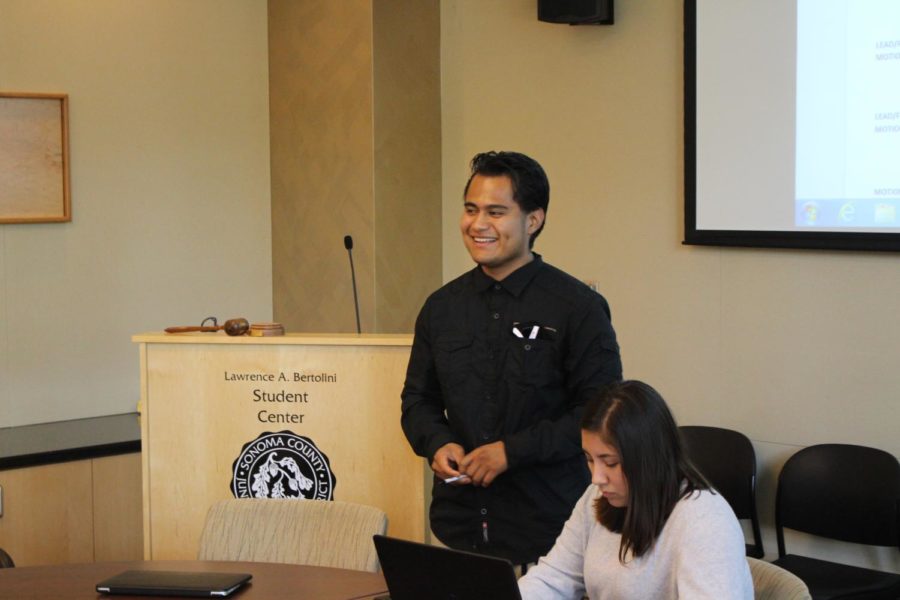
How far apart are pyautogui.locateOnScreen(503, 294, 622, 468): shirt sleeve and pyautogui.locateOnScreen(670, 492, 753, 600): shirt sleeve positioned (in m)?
0.63

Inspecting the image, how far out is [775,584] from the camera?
2.17 metres

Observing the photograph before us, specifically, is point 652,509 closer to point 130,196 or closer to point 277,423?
point 277,423

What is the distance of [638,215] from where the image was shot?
4.70 m

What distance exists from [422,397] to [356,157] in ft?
8.02

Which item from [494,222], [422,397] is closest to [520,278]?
[494,222]

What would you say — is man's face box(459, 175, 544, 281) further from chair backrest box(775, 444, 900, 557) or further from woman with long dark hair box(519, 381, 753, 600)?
chair backrest box(775, 444, 900, 557)

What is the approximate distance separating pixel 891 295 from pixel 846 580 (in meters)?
0.98

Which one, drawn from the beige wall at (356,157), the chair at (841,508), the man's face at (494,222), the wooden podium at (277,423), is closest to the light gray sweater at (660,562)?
the man's face at (494,222)

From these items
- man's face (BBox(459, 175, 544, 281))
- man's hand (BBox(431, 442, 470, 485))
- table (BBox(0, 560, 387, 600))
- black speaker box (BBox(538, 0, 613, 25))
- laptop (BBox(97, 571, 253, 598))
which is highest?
black speaker box (BBox(538, 0, 613, 25))

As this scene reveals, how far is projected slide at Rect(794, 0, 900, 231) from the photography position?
12.8ft

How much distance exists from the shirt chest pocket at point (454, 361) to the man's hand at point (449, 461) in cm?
16

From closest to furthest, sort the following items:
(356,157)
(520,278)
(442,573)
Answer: (442,573), (520,278), (356,157)

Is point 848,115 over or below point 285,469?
over

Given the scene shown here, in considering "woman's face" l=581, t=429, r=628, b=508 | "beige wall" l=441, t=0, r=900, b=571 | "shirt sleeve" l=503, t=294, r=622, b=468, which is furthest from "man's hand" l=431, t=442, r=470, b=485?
"beige wall" l=441, t=0, r=900, b=571
